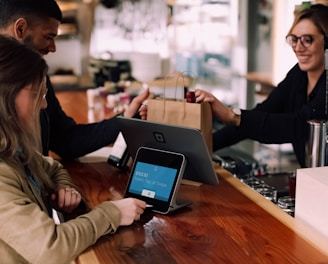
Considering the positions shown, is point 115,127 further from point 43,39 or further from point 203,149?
point 203,149

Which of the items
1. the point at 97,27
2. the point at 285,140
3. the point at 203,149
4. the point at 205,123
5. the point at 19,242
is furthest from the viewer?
the point at 97,27

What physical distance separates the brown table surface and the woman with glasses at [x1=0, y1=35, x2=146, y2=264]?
5cm

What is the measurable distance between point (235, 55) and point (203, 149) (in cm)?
411

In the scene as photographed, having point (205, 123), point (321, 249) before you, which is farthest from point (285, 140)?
point (321, 249)

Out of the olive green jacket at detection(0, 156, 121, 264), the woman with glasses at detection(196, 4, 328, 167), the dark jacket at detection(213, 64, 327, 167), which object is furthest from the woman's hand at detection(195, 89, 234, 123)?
the olive green jacket at detection(0, 156, 121, 264)

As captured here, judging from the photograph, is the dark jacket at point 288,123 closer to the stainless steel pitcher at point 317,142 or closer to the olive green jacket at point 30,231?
the stainless steel pitcher at point 317,142

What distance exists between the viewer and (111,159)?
190cm

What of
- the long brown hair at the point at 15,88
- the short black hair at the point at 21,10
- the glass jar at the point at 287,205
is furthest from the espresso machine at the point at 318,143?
the short black hair at the point at 21,10

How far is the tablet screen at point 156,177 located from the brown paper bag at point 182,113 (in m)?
0.21

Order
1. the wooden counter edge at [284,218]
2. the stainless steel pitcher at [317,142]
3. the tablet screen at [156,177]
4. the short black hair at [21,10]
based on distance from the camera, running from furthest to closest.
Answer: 1. the short black hair at [21,10]
2. the stainless steel pitcher at [317,142]
3. the tablet screen at [156,177]
4. the wooden counter edge at [284,218]

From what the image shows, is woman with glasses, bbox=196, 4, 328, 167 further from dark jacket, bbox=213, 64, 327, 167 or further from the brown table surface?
the brown table surface

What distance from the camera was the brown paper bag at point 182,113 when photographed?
165 cm

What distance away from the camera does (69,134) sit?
204 centimetres

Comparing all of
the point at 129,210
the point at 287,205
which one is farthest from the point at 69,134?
the point at 287,205
